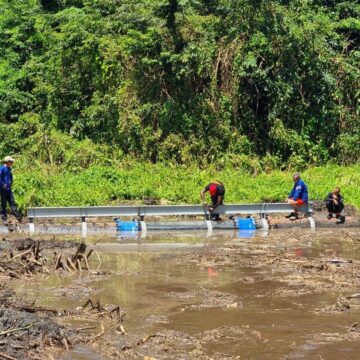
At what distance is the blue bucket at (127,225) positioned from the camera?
19219 mm

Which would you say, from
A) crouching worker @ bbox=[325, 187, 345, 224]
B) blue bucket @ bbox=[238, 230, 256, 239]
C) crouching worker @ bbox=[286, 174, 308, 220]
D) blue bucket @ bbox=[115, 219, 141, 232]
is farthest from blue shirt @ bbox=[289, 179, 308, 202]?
blue bucket @ bbox=[115, 219, 141, 232]

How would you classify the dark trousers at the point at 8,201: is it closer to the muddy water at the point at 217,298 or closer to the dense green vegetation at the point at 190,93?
the muddy water at the point at 217,298

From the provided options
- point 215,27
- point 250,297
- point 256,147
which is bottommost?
point 250,297

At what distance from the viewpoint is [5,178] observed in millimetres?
19234

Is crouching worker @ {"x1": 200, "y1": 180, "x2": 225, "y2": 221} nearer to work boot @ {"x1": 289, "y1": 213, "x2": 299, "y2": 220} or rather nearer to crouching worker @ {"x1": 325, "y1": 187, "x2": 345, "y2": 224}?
work boot @ {"x1": 289, "y1": 213, "x2": 299, "y2": 220}

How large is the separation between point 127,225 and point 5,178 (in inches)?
140

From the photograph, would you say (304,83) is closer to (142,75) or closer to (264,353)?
(142,75)

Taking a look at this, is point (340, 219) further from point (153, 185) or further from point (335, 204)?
point (153, 185)

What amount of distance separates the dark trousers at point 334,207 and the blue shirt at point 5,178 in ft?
29.7

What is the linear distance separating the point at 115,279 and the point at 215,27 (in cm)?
1855

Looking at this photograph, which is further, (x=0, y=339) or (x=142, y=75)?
(x=142, y=75)

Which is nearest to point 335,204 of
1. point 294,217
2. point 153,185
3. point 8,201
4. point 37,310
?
point 294,217

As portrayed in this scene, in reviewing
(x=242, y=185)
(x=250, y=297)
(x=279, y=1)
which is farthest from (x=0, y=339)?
(x=279, y=1)

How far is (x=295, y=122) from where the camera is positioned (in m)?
28.4
